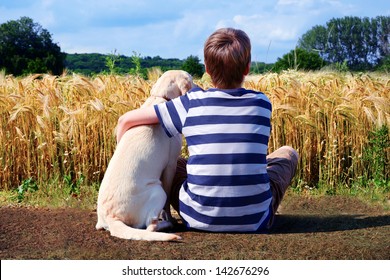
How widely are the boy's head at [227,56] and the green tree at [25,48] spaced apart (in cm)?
5083

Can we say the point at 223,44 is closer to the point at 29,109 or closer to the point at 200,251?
the point at 200,251

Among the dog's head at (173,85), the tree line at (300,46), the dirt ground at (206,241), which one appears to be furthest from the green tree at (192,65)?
the tree line at (300,46)

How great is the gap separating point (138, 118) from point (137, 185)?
46cm

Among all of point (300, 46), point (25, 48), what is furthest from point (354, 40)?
point (25, 48)

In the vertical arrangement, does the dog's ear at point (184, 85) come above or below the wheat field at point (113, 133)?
above

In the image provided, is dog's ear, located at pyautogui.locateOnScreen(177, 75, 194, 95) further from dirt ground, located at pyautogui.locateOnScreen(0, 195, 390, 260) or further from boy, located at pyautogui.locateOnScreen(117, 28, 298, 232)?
dirt ground, located at pyautogui.locateOnScreen(0, 195, 390, 260)

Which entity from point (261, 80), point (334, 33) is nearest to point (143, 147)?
point (261, 80)

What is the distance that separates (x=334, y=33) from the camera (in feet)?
188

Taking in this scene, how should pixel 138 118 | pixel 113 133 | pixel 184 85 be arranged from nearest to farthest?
pixel 138 118 < pixel 184 85 < pixel 113 133

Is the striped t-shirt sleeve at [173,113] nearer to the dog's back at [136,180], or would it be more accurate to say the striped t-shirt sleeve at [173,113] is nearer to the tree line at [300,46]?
the dog's back at [136,180]

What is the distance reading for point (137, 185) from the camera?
383 cm

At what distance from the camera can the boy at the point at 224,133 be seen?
146 inches

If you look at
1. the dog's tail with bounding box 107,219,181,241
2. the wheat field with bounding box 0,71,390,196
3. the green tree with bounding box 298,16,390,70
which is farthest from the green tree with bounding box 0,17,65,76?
the dog's tail with bounding box 107,219,181,241

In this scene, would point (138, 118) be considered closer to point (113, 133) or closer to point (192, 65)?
point (113, 133)
